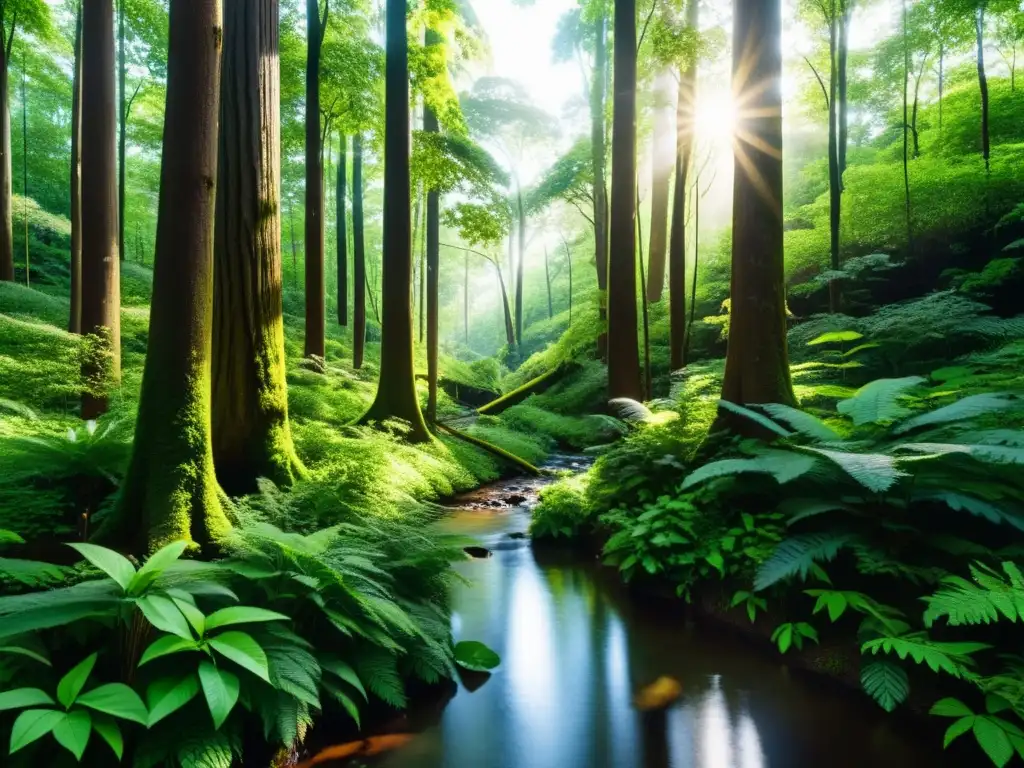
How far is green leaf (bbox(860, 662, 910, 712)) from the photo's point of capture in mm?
2807

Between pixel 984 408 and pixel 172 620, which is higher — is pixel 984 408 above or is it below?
above

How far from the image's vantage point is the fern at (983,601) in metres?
2.54

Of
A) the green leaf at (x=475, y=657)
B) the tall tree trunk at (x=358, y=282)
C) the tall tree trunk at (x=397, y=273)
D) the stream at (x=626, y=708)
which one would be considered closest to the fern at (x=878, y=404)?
the stream at (x=626, y=708)

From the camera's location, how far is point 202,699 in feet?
7.54

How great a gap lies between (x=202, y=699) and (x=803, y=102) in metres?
16.8

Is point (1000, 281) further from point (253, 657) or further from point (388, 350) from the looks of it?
point (253, 657)

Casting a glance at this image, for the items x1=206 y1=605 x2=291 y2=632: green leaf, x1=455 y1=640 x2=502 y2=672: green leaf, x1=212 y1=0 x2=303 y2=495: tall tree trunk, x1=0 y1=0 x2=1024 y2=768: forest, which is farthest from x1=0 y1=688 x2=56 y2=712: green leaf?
x1=212 y1=0 x2=303 y2=495: tall tree trunk

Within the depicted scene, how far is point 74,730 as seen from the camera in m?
1.88

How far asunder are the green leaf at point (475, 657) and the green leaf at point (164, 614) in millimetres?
1910

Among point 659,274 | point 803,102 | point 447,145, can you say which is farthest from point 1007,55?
point 447,145

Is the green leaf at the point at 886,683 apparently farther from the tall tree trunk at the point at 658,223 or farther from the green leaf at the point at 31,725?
the tall tree trunk at the point at 658,223

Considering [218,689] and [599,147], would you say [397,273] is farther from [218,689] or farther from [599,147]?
[599,147]

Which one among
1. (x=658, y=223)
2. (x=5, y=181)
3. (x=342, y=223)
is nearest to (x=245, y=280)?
(x=5, y=181)

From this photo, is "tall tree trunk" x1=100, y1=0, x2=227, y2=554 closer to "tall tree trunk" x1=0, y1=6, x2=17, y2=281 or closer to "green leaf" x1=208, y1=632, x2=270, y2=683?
"green leaf" x1=208, y1=632, x2=270, y2=683
